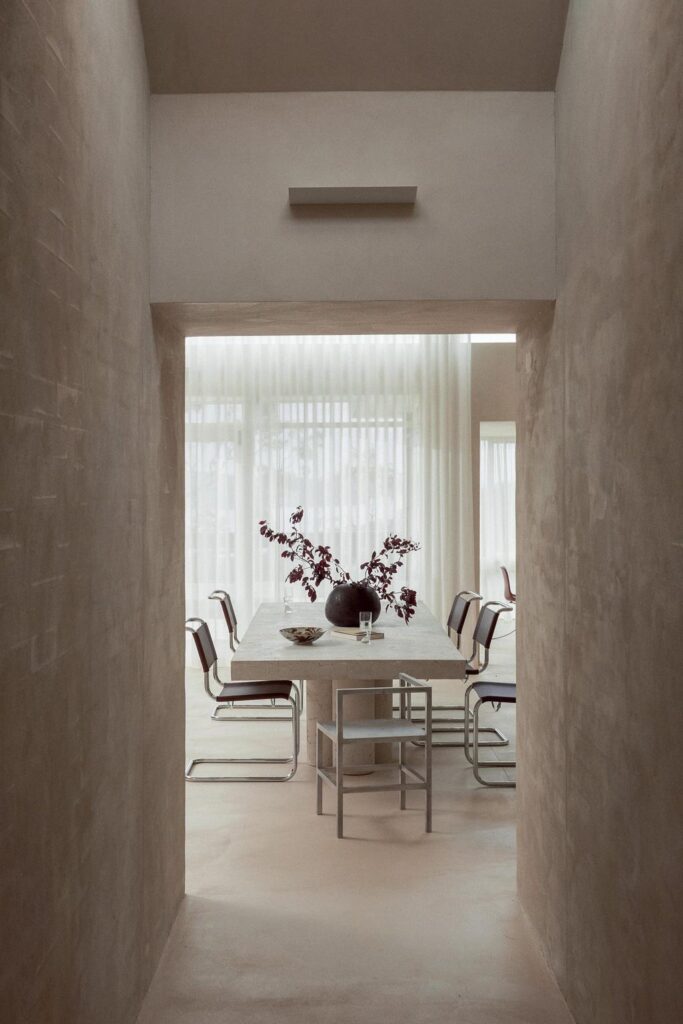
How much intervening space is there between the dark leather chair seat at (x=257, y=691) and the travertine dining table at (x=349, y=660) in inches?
8.5

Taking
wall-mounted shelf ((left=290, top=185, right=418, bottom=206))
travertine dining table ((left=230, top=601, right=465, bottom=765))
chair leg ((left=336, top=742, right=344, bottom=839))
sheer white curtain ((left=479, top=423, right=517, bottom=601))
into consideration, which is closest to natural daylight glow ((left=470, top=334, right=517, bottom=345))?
sheer white curtain ((left=479, top=423, right=517, bottom=601))

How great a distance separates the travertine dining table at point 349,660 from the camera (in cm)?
408

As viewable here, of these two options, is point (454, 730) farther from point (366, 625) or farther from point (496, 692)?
point (366, 625)

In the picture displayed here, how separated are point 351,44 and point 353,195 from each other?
43 cm

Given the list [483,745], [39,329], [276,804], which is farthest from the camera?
[483,745]

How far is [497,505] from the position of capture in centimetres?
1038

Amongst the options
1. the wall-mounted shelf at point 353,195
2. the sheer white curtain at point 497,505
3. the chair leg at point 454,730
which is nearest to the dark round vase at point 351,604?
the chair leg at point 454,730

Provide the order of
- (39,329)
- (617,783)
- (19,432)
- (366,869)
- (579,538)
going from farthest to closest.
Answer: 1. (366,869)
2. (579,538)
3. (617,783)
4. (39,329)
5. (19,432)

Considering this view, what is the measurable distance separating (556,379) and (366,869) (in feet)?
6.82

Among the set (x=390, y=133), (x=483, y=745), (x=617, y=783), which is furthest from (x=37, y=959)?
(x=483, y=745)

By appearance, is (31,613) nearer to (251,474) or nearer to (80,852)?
(80,852)

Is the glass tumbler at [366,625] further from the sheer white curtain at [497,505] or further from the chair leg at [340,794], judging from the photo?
the sheer white curtain at [497,505]

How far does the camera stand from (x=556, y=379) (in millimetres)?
2734

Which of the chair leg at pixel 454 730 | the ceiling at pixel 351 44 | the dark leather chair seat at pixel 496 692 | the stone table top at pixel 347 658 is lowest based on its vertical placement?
the chair leg at pixel 454 730
